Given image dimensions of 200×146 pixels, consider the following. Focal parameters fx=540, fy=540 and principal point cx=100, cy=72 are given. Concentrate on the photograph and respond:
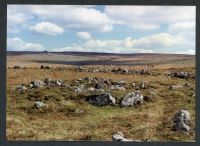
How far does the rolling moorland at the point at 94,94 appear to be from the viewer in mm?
11602

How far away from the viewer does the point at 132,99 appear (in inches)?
465

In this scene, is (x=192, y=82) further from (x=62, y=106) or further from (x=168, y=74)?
(x=62, y=106)

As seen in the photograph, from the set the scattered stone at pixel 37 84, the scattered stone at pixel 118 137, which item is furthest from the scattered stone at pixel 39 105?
the scattered stone at pixel 118 137

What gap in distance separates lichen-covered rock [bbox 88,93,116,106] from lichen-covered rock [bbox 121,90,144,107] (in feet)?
0.79

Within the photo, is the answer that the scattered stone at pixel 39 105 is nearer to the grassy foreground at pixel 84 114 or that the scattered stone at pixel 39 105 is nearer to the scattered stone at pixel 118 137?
the grassy foreground at pixel 84 114

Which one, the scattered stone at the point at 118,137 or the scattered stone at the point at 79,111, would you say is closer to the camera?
the scattered stone at the point at 118,137

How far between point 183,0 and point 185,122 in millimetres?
2597

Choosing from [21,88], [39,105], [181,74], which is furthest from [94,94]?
[181,74]

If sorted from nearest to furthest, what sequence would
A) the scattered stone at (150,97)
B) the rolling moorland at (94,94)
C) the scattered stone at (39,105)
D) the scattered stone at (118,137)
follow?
the scattered stone at (118,137), the rolling moorland at (94,94), the scattered stone at (39,105), the scattered stone at (150,97)

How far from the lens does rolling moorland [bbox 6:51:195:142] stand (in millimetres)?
11602

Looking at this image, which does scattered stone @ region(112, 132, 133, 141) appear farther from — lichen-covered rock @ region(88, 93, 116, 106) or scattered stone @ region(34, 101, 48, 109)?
scattered stone @ region(34, 101, 48, 109)

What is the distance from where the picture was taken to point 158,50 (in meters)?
11.8

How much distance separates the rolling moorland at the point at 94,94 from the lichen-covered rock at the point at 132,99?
0.23ft

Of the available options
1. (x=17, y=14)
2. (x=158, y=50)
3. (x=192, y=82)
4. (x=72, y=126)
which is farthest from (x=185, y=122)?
(x=17, y=14)
